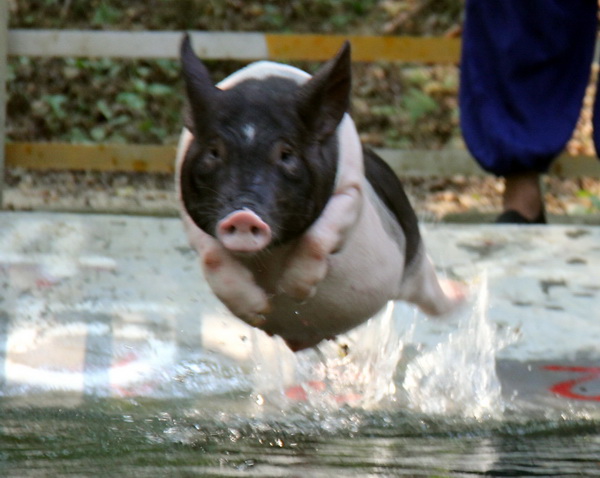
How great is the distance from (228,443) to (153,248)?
1882mm

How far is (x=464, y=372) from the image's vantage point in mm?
3668

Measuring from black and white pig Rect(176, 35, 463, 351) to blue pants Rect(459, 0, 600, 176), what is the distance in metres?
2.24

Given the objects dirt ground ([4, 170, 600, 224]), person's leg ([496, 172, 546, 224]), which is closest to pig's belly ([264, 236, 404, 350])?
person's leg ([496, 172, 546, 224])

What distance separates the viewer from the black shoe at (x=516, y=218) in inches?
203

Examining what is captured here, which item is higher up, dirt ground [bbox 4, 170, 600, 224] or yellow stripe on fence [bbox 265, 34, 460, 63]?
yellow stripe on fence [bbox 265, 34, 460, 63]

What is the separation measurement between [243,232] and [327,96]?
0.42 metres

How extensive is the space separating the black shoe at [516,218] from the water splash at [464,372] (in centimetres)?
115

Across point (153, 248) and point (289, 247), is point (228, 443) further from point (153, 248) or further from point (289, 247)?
point (153, 248)

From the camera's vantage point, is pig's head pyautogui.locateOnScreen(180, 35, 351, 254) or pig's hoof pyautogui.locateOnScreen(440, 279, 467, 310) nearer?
pig's head pyautogui.locateOnScreen(180, 35, 351, 254)

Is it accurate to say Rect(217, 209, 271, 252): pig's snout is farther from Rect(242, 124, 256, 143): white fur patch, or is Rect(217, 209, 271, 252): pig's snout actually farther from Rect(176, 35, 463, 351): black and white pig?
Rect(242, 124, 256, 143): white fur patch

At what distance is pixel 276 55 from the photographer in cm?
569

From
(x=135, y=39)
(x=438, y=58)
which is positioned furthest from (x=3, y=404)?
(x=438, y=58)

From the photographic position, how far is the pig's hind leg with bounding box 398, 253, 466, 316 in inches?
128

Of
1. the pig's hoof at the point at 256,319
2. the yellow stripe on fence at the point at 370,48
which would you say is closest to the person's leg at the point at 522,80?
the yellow stripe on fence at the point at 370,48
